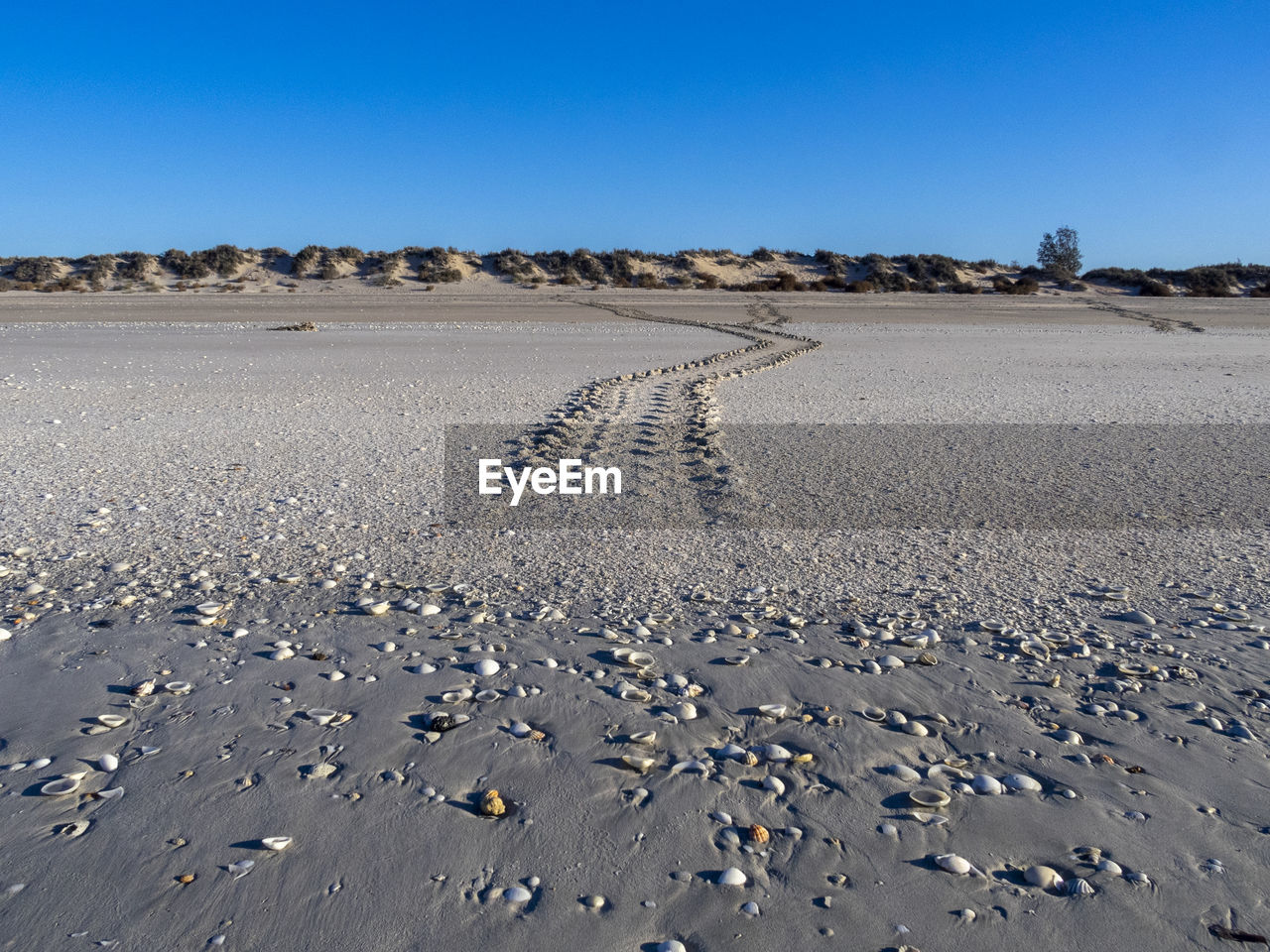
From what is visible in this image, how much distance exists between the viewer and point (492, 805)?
279 cm

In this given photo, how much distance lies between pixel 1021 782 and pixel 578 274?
40.1 m

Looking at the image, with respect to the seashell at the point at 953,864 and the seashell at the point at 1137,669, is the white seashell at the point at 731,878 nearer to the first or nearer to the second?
the seashell at the point at 953,864

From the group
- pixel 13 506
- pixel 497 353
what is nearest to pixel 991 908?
pixel 13 506

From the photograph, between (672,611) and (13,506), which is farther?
(13,506)

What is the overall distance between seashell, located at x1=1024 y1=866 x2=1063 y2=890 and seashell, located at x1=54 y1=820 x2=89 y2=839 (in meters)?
2.83

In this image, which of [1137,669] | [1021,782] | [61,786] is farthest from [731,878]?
[1137,669]

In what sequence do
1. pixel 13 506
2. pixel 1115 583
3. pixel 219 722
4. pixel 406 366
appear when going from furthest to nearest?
pixel 406 366, pixel 13 506, pixel 1115 583, pixel 219 722

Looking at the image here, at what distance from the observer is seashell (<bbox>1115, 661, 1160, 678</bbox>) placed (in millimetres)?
3742

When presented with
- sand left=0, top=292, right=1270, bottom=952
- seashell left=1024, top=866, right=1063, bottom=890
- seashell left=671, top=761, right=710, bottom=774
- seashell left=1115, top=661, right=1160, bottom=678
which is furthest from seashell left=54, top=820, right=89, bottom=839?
seashell left=1115, top=661, right=1160, bottom=678

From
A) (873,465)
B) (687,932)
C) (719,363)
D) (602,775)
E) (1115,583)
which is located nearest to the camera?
(687,932)

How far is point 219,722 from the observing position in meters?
3.30

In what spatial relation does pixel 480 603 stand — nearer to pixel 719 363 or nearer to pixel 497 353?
pixel 719 363

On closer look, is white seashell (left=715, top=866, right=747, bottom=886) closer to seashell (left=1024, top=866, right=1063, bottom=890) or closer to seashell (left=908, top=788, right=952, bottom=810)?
seashell (left=908, top=788, right=952, bottom=810)

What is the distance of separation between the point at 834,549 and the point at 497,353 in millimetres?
11571
